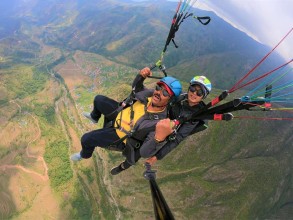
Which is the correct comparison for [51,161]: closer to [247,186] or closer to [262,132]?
[247,186]

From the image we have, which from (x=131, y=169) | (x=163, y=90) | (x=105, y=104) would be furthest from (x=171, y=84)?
(x=131, y=169)

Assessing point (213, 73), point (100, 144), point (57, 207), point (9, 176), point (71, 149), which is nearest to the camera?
point (100, 144)

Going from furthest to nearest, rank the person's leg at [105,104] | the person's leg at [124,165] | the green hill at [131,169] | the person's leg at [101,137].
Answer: the green hill at [131,169] < the person's leg at [105,104] < the person's leg at [101,137] < the person's leg at [124,165]

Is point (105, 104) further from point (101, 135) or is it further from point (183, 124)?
point (183, 124)

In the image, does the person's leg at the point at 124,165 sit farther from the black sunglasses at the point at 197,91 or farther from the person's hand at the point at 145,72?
the black sunglasses at the point at 197,91

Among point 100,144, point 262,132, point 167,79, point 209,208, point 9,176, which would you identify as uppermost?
point 167,79

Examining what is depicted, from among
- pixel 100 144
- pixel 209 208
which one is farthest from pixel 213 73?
pixel 100 144

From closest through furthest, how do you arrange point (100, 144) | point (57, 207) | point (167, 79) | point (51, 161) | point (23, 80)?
point (167, 79) → point (100, 144) → point (57, 207) → point (51, 161) → point (23, 80)

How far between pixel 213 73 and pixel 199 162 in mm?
124786

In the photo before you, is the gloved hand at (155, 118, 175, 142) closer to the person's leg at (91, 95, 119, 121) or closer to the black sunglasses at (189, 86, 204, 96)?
the black sunglasses at (189, 86, 204, 96)

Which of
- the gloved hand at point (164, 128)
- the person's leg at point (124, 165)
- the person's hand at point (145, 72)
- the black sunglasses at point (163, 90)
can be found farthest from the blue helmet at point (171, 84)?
the person's leg at point (124, 165)

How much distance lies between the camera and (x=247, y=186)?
7144 centimetres

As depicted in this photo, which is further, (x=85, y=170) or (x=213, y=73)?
(x=213, y=73)

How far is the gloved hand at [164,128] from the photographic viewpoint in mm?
5348
